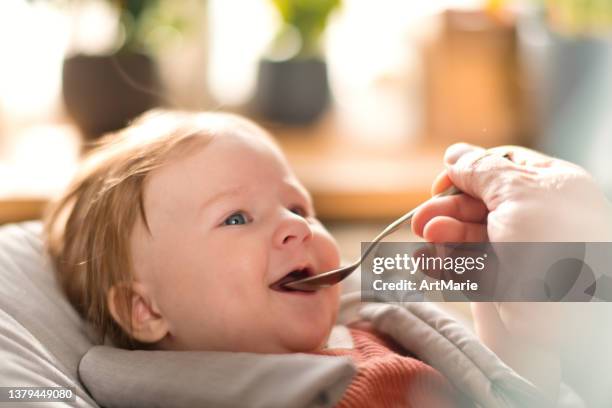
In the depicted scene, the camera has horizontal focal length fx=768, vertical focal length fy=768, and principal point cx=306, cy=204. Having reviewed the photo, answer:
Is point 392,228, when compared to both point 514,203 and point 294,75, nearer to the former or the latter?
point 514,203

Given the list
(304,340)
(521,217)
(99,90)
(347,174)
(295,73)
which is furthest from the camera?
(295,73)

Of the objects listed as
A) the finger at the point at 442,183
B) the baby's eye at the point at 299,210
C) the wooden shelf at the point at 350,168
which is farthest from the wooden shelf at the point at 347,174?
the finger at the point at 442,183

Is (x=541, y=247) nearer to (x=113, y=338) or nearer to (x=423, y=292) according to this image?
(x=423, y=292)

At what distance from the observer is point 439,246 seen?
61 centimetres

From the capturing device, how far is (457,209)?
61 cm

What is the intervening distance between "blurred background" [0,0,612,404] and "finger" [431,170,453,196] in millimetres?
715

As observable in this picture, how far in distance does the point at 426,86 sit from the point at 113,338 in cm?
123

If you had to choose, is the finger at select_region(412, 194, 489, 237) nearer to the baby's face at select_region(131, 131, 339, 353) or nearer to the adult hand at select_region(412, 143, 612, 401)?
the adult hand at select_region(412, 143, 612, 401)

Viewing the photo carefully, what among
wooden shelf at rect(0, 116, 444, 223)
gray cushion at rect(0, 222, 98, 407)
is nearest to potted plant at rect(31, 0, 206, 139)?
wooden shelf at rect(0, 116, 444, 223)

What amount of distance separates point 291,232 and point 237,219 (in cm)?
6

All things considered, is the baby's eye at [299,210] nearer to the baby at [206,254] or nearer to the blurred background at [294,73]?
the baby at [206,254]

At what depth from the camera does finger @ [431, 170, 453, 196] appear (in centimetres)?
63

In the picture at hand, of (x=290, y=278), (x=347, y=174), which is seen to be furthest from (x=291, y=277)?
(x=347, y=174)

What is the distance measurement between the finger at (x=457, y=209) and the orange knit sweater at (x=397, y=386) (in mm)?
109
